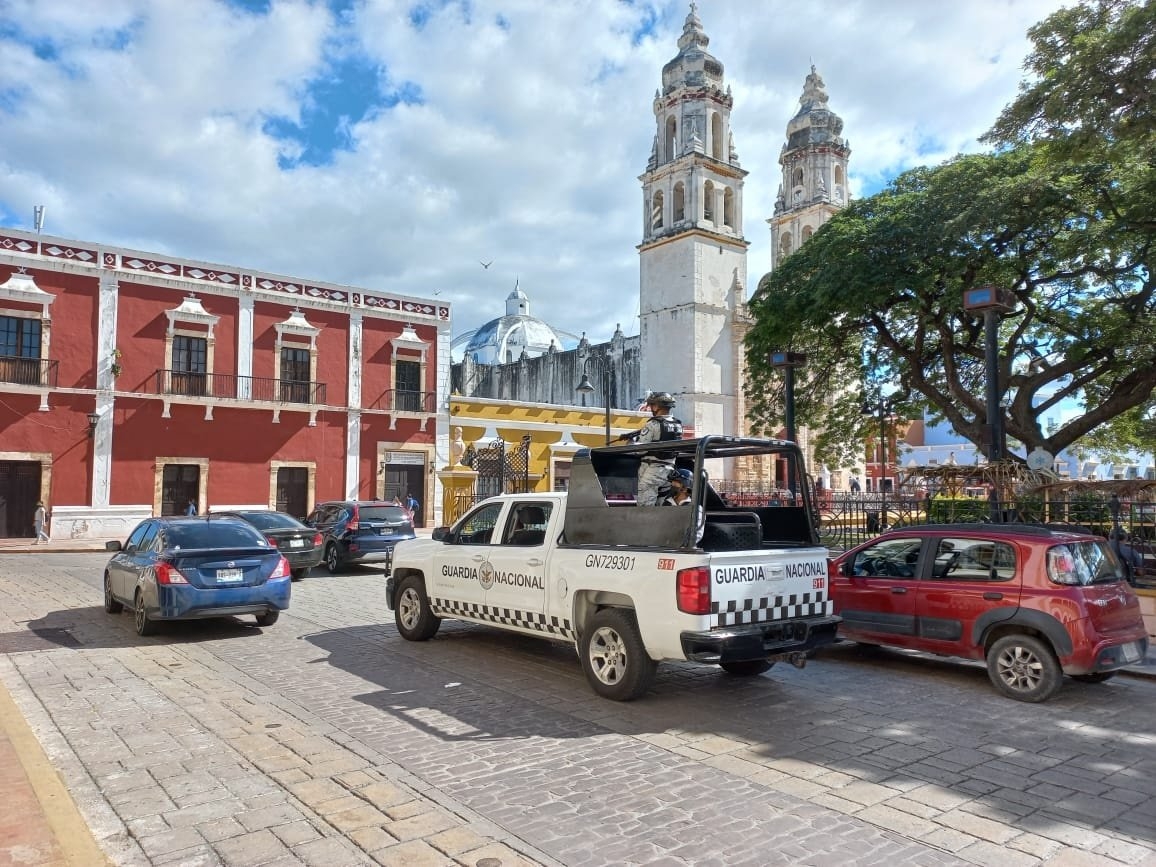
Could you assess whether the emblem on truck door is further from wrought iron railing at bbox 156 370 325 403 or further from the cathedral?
the cathedral

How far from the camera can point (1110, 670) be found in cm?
668

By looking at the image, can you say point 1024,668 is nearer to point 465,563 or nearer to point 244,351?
point 465,563

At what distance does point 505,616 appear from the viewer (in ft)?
25.9

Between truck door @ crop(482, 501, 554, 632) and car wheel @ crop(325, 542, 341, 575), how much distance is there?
975 centimetres

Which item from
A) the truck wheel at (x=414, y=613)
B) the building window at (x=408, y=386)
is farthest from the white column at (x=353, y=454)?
the truck wheel at (x=414, y=613)

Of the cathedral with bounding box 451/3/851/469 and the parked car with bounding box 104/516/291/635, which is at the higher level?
the cathedral with bounding box 451/3/851/469

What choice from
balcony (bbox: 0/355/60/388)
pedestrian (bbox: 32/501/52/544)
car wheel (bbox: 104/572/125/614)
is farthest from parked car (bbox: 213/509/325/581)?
balcony (bbox: 0/355/60/388)

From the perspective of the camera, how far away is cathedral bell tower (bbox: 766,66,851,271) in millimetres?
49688

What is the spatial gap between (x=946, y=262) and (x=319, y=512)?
15.9m

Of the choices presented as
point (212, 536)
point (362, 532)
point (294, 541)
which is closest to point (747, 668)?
point (212, 536)

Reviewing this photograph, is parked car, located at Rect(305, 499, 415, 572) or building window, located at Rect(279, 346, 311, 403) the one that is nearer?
parked car, located at Rect(305, 499, 415, 572)

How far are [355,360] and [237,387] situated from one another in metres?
4.36

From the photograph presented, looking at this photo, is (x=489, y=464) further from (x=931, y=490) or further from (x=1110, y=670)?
(x=1110, y=670)

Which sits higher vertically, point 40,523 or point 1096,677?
point 40,523
